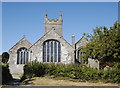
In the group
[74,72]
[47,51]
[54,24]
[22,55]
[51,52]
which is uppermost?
[54,24]

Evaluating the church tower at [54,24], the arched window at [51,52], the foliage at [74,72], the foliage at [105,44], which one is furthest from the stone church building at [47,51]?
the foliage at [105,44]

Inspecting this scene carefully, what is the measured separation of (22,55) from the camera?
111 ft

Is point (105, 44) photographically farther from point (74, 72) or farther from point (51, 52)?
point (51, 52)

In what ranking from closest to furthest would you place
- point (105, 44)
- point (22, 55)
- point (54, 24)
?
point (105, 44), point (22, 55), point (54, 24)

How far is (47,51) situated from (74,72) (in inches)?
551

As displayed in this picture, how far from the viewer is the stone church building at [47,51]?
3219 centimetres

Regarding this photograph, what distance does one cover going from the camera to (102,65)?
95.2 feet

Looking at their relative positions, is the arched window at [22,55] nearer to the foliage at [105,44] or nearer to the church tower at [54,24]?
the church tower at [54,24]

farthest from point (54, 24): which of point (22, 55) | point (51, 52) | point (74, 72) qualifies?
point (74, 72)

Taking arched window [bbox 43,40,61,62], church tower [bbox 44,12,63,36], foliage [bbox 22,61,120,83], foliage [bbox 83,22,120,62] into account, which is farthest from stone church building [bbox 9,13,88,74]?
foliage [bbox 83,22,120,62]

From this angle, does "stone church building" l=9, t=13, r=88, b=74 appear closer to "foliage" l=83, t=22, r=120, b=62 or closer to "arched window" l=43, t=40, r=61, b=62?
"arched window" l=43, t=40, r=61, b=62

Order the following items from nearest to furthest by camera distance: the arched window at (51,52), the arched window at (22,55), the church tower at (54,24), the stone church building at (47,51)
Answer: the stone church building at (47,51) → the arched window at (51,52) → the arched window at (22,55) → the church tower at (54,24)

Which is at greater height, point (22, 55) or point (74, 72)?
point (22, 55)

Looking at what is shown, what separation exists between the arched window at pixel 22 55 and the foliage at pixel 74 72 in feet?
34.7
